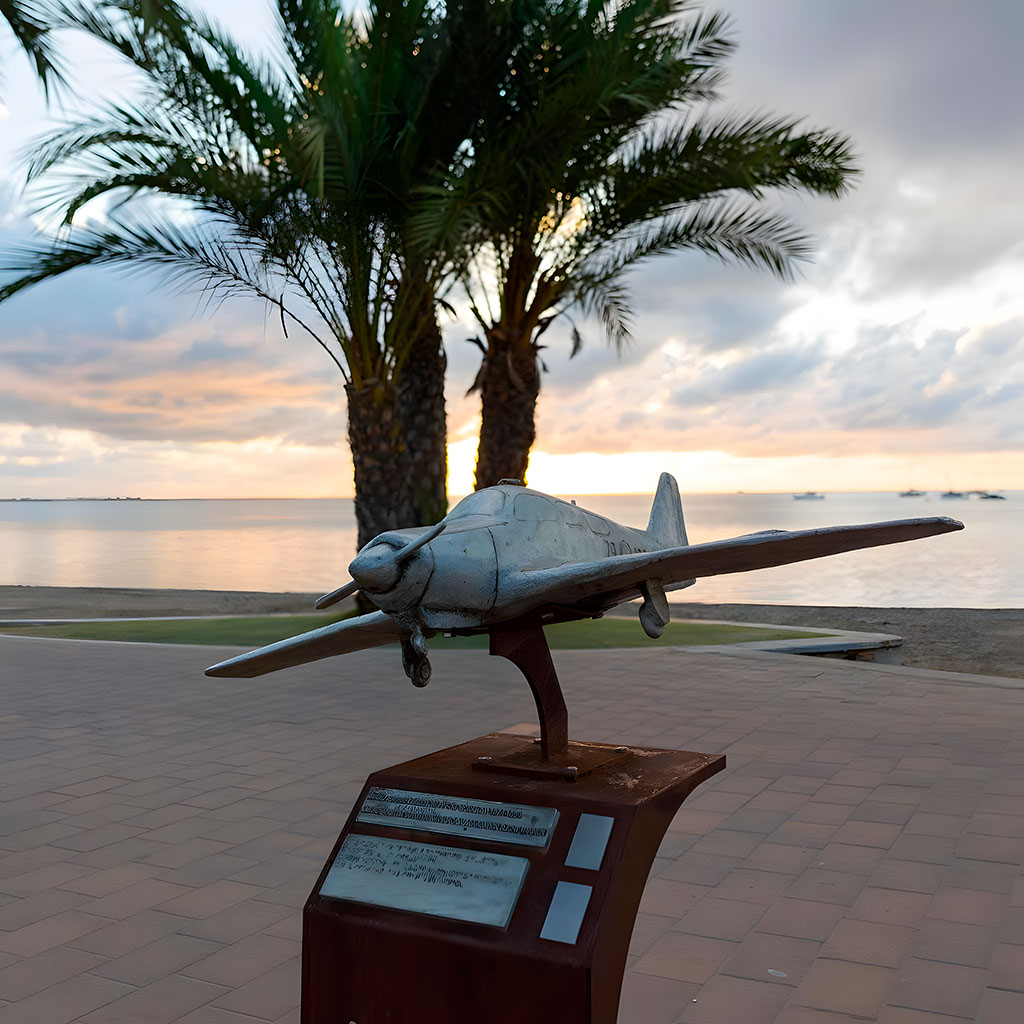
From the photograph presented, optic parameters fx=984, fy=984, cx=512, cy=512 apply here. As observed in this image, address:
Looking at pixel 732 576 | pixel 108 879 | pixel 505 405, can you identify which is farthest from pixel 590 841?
pixel 732 576

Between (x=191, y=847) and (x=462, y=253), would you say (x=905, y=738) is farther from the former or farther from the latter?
(x=462, y=253)

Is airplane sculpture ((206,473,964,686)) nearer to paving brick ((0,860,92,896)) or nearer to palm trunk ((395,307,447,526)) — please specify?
paving brick ((0,860,92,896))

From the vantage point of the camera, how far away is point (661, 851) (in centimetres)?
446

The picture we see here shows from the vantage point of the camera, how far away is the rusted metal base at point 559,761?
2.81m

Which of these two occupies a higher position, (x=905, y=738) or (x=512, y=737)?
(x=512, y=737)

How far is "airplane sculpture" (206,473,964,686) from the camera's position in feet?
7.82

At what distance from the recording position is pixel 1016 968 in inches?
131

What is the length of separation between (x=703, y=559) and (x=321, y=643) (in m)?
1.17

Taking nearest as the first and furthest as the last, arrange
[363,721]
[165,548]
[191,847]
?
[191,847] → [363,721] → [165,548]

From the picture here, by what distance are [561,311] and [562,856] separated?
32.5 ft

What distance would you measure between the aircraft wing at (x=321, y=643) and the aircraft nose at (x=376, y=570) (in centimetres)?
30

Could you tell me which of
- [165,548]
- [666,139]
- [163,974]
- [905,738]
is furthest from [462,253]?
[165,548]

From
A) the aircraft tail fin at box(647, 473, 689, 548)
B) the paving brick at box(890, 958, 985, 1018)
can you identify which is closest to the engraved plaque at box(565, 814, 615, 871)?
the aircraft tail fin at box(647, 473, 689, 548)

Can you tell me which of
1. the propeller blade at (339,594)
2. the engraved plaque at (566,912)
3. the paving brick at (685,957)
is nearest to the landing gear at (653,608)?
the engraved plaque at (566,912)
